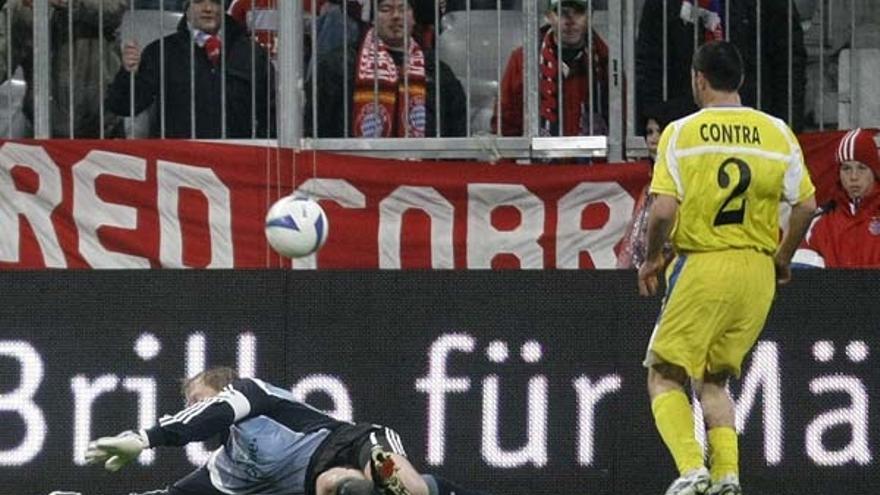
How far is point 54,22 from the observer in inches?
565

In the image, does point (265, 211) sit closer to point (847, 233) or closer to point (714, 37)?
point (714, 37)

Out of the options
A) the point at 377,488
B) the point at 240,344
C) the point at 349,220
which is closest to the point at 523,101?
the point at 349,220

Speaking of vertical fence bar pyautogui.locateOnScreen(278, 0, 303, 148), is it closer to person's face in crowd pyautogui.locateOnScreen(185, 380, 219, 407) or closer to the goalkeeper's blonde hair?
the goalkeeper's blonde hair

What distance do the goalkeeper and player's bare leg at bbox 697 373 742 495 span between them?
1.40m

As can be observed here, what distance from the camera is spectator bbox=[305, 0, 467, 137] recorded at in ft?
46.8

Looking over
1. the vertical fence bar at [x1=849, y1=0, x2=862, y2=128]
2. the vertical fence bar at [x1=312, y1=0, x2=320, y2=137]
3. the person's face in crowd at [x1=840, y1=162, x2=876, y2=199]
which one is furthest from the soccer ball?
the vertical fence bar at [x1=849, y1=0, x2=862, y2=128]

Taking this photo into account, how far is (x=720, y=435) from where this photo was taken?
474 inches

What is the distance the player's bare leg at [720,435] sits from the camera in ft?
39.1

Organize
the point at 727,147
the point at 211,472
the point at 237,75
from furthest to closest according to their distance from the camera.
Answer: the point at 237,75
the point at 211,472
the point at 727,147

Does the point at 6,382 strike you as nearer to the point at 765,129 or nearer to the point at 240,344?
the point at 240,344

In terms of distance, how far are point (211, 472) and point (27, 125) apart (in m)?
2.35

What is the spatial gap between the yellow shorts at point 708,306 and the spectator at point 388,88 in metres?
2.57

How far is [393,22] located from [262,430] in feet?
8.53

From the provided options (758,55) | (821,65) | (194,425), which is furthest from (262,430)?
(821,65)
